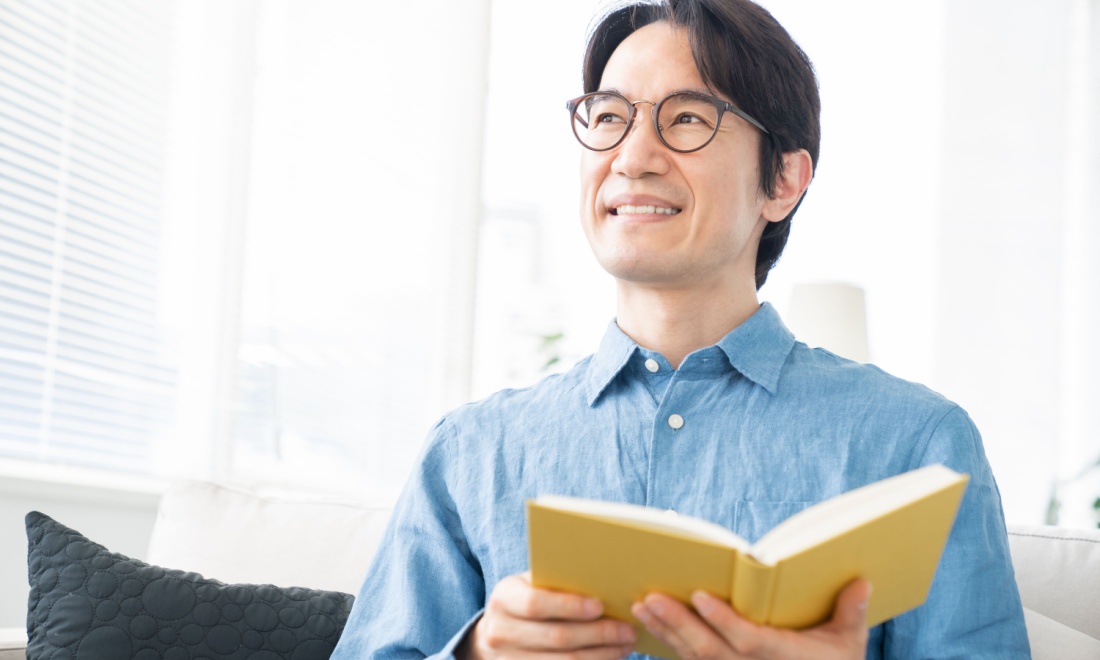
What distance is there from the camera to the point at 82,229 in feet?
7.97

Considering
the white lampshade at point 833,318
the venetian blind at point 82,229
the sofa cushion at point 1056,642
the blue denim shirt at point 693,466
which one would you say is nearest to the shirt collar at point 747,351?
the blue denim shirt at point 693,466

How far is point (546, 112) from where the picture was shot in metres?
4.13

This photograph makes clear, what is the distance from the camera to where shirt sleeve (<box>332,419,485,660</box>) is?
1.26 m

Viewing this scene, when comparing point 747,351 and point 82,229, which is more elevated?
point 82,229

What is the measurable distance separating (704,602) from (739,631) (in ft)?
0.12

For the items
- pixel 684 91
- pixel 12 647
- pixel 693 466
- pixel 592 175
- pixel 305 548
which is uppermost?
pixel 684 91

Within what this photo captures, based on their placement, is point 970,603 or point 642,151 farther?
point 642,151

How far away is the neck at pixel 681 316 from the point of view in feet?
4.54

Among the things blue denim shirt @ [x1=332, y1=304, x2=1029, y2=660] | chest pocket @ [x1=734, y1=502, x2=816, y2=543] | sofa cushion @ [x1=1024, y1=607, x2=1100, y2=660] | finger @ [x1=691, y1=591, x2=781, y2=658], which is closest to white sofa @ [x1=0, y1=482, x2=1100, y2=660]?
sofa cushion @ [x1=1024, y1=607, x2=1100, y2=660]

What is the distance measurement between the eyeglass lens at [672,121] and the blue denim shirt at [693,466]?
24 centimetres

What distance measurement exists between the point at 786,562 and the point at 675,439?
1.74 feet

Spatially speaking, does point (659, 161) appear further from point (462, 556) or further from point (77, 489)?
point (77, 489)

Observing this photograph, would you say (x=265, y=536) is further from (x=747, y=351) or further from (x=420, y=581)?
(x=747, y=351)

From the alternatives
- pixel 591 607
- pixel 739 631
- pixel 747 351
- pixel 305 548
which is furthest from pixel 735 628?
pixel 305 548
